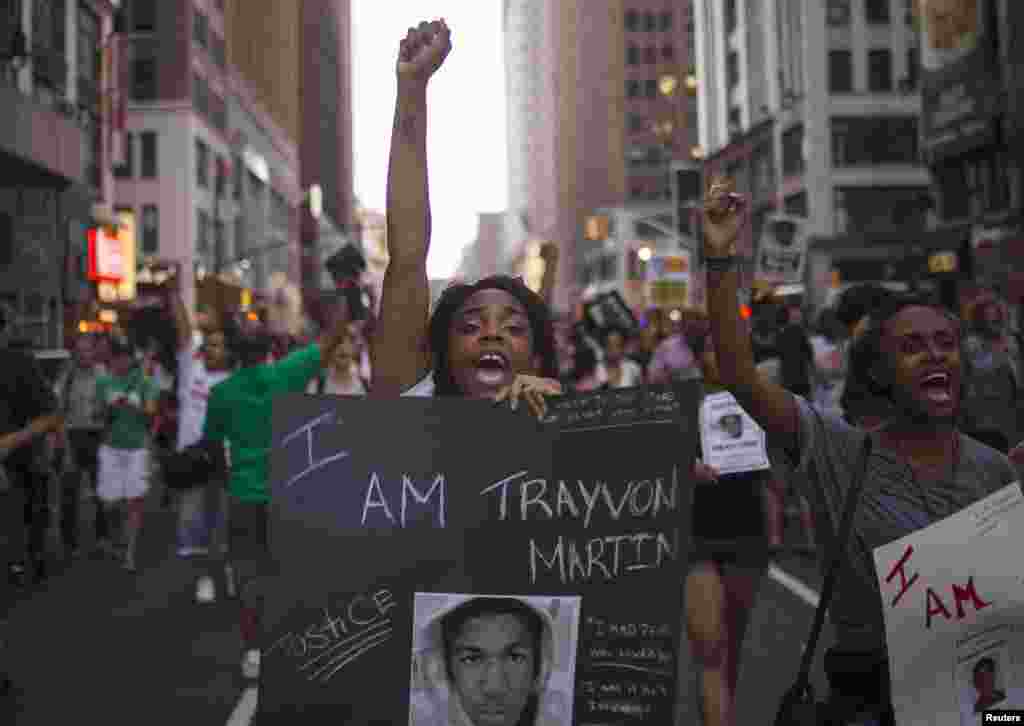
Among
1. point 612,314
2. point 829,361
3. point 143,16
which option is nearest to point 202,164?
point 143,16

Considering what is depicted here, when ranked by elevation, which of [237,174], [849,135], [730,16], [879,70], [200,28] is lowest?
[849,135]

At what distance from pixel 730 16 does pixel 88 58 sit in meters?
37.1

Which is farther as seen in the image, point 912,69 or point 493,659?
point 912,69

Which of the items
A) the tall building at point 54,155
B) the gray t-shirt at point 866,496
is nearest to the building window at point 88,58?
the tall building at point 54,155

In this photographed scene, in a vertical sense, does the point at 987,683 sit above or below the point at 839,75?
below

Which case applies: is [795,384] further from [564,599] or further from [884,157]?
[884,157]

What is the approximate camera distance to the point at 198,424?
1123 centimetres

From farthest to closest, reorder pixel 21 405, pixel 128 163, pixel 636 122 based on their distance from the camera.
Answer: pixel 636 122
pixel 128 163
pixel 21 405

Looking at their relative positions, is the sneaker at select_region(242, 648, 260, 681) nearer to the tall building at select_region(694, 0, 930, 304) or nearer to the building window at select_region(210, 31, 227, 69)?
the tall building at select_region(694, 0, 930, 304)

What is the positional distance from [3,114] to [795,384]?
54.8 feet

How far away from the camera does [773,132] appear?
197 feet

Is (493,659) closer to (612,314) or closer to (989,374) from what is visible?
(989,374)

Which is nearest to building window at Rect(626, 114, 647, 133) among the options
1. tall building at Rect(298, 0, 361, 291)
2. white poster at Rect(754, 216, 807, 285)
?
tall building at Rect(298, 0, 361, 291)

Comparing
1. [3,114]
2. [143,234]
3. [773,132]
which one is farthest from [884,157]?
[3,114]
